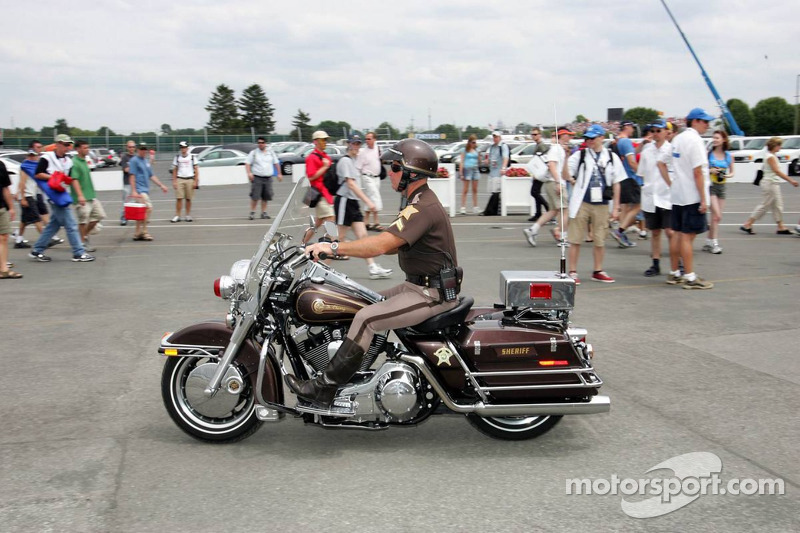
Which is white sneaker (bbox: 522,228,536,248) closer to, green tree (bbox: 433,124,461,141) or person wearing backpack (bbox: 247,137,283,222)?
person wearing backpack (bbox: 247,137,283,222)

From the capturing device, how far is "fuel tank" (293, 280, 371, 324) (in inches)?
178

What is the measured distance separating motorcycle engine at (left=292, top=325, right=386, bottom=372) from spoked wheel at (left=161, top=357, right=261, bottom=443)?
42 cm

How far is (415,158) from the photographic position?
4.65 meters

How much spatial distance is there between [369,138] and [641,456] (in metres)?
9.10


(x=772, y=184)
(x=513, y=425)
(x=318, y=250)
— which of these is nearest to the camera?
(x=318, y=250)

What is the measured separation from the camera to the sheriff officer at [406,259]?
4480 millimetres

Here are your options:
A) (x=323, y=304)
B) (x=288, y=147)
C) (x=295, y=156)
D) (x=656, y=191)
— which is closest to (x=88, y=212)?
(x=656, y=191)

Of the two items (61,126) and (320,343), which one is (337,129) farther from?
(320,343)

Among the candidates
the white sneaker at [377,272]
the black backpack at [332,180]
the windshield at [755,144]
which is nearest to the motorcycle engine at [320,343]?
the white sneaker at [377,272]

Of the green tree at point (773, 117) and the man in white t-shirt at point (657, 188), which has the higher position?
the green tree at point (773, 117)

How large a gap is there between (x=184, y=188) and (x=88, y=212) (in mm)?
4394

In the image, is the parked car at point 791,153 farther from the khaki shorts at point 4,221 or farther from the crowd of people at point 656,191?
the khaki shorts at point 4,221

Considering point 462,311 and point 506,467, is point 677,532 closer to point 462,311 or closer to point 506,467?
point 506,467

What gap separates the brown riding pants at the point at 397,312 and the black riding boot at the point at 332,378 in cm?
6
